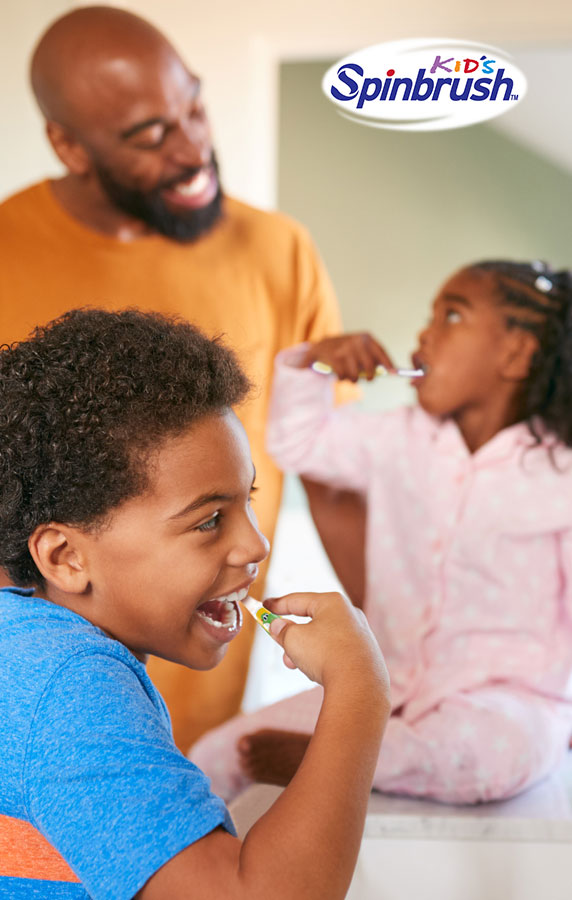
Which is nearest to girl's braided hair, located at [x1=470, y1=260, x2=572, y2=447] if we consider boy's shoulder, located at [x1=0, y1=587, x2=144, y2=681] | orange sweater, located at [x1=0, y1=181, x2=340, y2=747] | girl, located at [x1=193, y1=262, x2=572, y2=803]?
girl, located at [x1=193, y1=262, x2=572, y2=803]

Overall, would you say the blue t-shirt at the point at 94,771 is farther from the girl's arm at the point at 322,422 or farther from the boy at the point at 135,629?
the girl's arm at the point at 322,422

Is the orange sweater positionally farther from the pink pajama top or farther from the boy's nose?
the boy's nose

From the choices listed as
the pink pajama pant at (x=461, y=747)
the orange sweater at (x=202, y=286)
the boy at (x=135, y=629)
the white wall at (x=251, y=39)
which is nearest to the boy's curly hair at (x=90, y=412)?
the boy at (x=135, y=629)

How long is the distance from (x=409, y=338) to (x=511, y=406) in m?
0.17

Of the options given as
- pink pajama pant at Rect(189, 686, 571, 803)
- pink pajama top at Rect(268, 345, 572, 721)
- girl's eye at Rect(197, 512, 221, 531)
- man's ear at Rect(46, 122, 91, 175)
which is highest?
man's ear at Rect(46, 122, 91, 175)

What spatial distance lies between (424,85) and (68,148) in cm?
55

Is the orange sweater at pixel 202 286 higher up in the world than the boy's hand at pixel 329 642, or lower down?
lower down

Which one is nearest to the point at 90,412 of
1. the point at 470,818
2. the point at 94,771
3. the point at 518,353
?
the point at 94,771

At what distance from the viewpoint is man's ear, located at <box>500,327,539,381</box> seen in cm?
118

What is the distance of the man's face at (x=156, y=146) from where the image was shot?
1208 mm

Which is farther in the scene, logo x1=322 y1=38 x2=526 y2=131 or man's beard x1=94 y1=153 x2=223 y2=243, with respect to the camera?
man's beard x1=94 y1=153 x2=223 y2=243

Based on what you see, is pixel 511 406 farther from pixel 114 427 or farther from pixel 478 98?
pixel 114 427

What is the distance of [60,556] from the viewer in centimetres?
58

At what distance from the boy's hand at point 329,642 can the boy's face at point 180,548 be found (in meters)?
0.04
